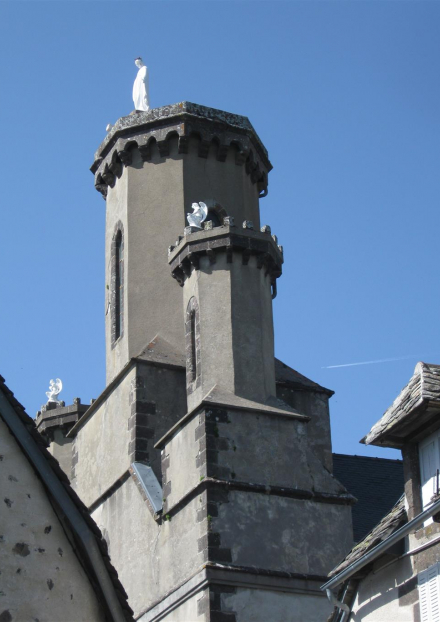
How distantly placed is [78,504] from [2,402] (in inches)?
46.8

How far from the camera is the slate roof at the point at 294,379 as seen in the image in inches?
989

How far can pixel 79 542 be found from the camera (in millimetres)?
12594

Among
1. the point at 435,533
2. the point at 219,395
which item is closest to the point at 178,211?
the point at 219,395

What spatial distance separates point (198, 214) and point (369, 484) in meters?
6.91

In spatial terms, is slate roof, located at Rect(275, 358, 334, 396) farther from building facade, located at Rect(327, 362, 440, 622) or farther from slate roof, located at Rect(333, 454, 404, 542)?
building facade, located at Rect(327, 362, 440, 622)

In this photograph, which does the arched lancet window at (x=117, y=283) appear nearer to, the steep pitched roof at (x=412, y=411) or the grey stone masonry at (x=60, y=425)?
the grey stone masonry at (x=60, y=425)

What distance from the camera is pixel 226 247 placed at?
75.7 feet

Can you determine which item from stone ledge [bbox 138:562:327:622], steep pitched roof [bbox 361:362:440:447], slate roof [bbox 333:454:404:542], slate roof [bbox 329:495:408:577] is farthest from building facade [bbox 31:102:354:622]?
steep pitched roof [bbox 361:362:440:447]

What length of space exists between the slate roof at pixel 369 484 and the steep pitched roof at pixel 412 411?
32.1 feet

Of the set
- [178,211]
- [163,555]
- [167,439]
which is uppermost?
[178,211]

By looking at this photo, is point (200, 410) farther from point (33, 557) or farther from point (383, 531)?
point (33, 557)

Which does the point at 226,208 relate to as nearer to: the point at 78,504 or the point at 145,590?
the point at 145,590

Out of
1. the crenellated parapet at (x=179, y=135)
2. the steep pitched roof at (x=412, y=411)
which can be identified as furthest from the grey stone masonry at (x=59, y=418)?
the steep pitched roof at (x=412, y=411)

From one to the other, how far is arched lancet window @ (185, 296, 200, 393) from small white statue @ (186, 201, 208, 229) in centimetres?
173
